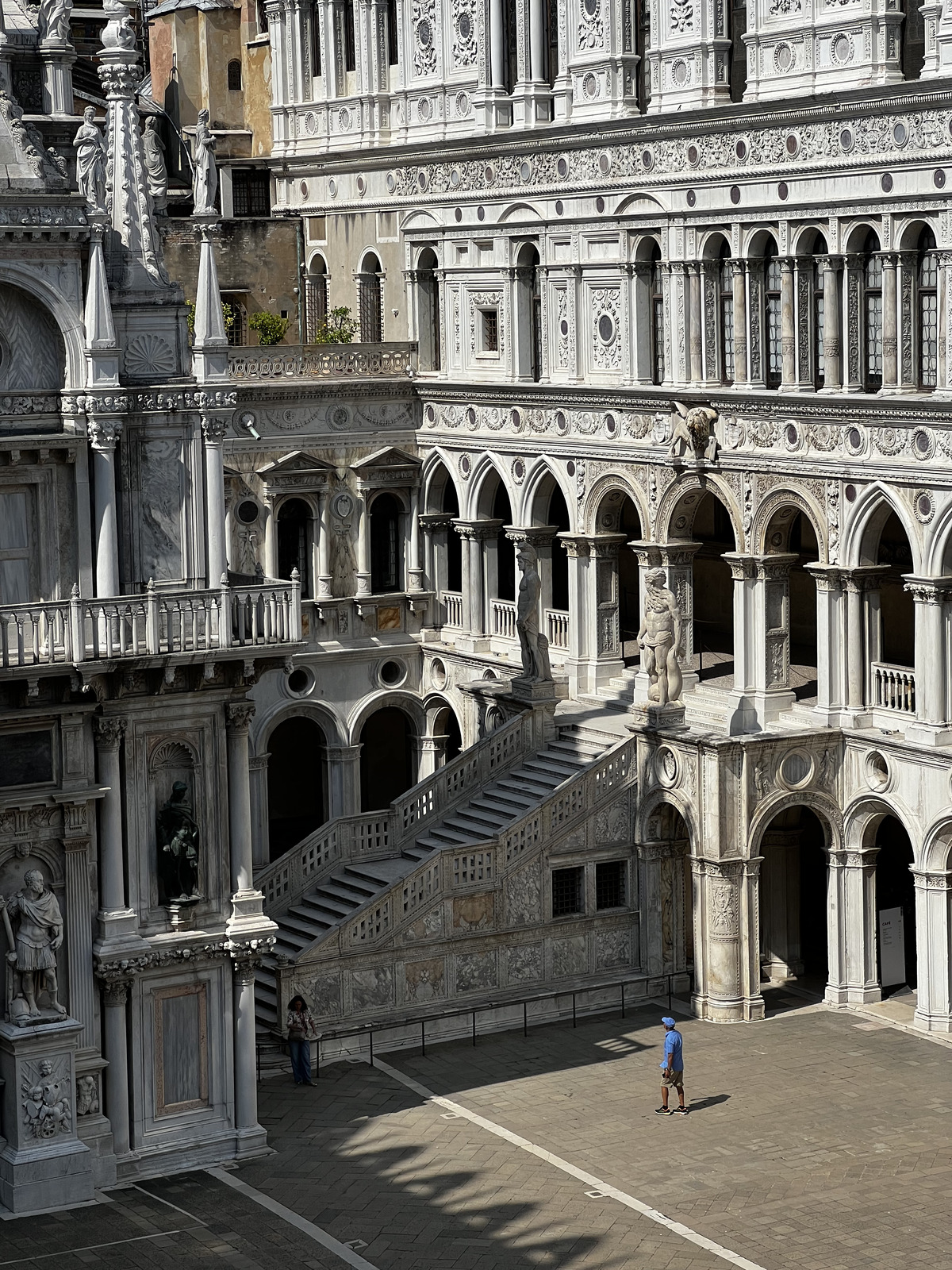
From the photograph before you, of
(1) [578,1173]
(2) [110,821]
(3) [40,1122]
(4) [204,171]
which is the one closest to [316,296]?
(4) [204,171]

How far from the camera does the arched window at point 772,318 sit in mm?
44344

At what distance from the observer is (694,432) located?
4550cm

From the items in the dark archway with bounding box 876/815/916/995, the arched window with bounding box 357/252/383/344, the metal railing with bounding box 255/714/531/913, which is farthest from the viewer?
the arched window with bounding box 357/252/383/344

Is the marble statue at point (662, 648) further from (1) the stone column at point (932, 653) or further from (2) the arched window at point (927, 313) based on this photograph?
(2) the arched window at point (927, 313)

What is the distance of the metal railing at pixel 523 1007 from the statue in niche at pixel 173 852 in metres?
5.81

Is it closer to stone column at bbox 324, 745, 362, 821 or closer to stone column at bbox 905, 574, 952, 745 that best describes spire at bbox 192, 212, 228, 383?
stone column at bbox 905, 574, 952, 745

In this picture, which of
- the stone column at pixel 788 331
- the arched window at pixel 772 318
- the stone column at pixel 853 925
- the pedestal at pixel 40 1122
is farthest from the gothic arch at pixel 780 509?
the pedestal at pixel 40 1122

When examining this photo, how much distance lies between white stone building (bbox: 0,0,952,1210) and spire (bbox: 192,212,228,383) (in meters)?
0.07

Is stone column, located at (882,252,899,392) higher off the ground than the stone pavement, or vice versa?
stone column, located at (882,252,899,392)

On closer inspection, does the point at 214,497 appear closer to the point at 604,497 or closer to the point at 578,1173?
the point at 578,1173

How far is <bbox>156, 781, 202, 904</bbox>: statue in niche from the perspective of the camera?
3531 centimetres

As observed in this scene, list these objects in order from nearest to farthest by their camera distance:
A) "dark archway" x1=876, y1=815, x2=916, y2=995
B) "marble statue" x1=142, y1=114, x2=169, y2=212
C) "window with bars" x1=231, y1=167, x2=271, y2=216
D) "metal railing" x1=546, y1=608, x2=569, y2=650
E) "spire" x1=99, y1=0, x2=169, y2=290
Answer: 1. "spire" x1=99, y1=0, x2=169, y2=290
2. "marble statue" x1=142, y1=114, x2=169, y2=212
3. "dark archway" x1=876, y1=815, x2=916, y2=995
4. "metal railing" x1=546, y1=608, x2=569, y2=650
5. "window with bars" x1=231, y1=167, x2=271, y2=216

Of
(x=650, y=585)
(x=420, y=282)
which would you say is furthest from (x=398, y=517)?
(x=650, y=585)

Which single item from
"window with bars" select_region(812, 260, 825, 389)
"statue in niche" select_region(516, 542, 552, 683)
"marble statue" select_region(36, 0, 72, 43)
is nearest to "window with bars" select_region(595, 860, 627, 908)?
"statue in niche" select_region(516, 542, 552, 683)
